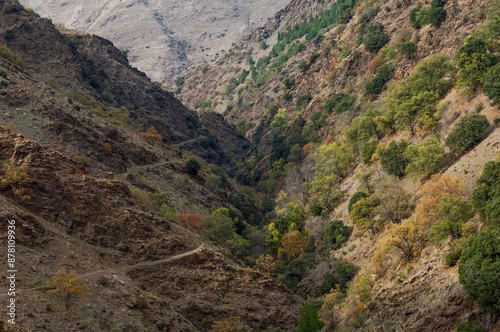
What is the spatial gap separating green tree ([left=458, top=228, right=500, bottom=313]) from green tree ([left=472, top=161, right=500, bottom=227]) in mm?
2449

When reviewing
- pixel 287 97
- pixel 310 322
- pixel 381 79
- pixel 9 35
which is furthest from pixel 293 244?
pixel 287 97

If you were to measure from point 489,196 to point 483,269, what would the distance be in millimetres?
10344

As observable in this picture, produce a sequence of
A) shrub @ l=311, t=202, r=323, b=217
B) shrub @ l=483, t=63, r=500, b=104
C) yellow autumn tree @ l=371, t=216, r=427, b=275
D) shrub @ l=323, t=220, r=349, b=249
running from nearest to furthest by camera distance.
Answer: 1. yellow autumn tree @ l=371, t=216, r=427, b=275
2. shrub @ l=483, t=63, r=500, b=104
3. shrub @ l=323, t=220, r=349, b=249
4. shrub @ l=311, t=202, r=323, b=217

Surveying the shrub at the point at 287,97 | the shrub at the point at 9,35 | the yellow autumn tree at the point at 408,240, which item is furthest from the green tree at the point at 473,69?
the shrub at the point at 9,35

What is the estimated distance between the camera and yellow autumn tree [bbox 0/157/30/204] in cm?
3881

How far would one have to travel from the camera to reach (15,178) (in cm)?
3891

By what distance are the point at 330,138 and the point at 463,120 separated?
169ft

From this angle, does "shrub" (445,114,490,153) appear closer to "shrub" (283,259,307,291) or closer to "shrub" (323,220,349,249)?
"shrub" (323,220,349,249)

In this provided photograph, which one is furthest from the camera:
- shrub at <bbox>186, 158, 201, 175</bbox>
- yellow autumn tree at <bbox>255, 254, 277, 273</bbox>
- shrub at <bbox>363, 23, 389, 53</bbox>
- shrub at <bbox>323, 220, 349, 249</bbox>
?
shrub at <bbox>363, 23, 389, 53</bbox>

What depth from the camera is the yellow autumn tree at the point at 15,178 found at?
38812 mm

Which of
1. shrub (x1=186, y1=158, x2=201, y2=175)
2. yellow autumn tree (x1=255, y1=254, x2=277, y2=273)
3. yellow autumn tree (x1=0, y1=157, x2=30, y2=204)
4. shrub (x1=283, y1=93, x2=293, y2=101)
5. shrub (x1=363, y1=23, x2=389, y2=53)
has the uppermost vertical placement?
shrub (x1=363, y1=23, x2=389, y2=53)

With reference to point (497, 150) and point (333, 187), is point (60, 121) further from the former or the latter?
point (497, 150)

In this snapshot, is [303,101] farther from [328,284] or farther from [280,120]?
[328,284]

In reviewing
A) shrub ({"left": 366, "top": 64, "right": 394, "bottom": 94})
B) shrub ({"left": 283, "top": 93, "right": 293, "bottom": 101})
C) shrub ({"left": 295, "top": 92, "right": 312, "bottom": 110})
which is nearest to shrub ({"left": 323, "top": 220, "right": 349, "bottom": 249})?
shrub ({"left": 366, "top": 64, "right": 394, "bottom": 94})
